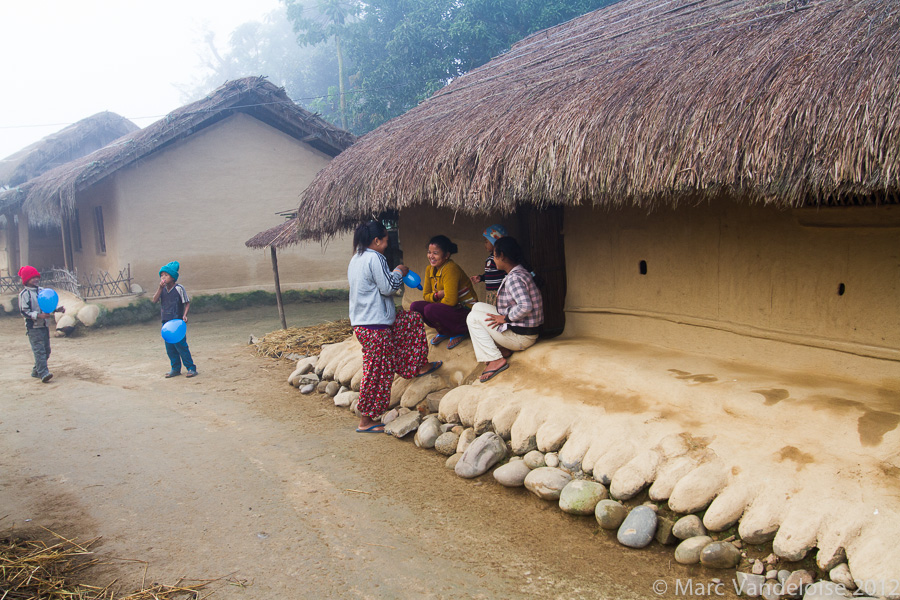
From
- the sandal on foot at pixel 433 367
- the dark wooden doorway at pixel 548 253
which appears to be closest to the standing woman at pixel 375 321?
the sandal on foot at pixel 433 367

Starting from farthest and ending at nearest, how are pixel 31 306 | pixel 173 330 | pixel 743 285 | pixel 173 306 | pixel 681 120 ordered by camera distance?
pixel 173 306
pixel 31 306
pixel 173 330
pixel 743 285
pixel 681 120

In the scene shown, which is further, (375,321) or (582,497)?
(375,321)

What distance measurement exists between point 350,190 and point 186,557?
4240mm

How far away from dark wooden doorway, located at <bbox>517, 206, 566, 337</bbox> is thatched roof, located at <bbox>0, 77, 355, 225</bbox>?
8.79 metres

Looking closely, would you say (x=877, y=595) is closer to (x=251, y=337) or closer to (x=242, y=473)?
(x=242, y=473)

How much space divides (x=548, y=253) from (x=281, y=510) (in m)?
3.40

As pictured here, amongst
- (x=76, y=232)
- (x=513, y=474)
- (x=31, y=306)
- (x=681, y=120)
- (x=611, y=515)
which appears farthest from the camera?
(x=76, y=232)

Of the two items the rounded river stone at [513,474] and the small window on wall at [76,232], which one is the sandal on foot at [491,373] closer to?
the rounded river stone at [513,474]

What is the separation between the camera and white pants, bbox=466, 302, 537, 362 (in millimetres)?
5180

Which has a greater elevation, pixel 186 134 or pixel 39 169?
pixel 39 169

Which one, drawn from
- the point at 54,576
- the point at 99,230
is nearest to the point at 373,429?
the point at 54,576

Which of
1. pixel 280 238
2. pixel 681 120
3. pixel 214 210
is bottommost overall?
pixel 280 238

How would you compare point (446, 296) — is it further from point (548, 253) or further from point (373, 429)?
point (373, 429)

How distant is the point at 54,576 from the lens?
3.12m
